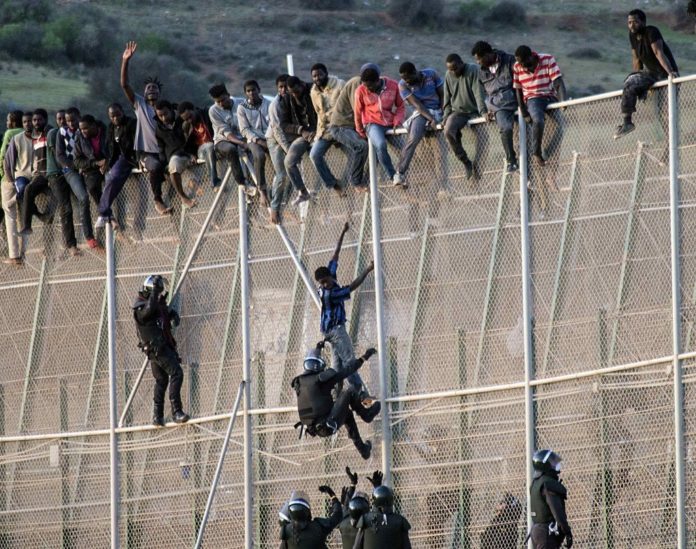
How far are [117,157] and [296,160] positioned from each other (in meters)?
3.00

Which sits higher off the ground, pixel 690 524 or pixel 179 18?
pixel 179 18

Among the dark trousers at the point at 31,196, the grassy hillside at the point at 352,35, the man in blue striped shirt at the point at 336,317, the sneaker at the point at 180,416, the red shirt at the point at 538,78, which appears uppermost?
the grassy hillside at the point at 352,35

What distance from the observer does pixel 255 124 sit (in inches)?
1072

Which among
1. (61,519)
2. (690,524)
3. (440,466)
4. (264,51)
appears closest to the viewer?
(690,524)

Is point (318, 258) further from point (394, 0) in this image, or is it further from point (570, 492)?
point (394, 0)

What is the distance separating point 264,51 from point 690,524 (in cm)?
6117

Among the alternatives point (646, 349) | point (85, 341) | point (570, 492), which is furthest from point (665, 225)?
point (85, 341)

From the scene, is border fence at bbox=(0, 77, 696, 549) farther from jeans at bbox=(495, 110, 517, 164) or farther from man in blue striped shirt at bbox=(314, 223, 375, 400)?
man in blue striped shirt at bbox=(314, 223, 375, 400)

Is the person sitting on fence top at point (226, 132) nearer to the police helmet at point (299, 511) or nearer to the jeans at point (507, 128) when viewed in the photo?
the jeans at point (507, 128)

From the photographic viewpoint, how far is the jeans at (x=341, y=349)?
26.0 metres

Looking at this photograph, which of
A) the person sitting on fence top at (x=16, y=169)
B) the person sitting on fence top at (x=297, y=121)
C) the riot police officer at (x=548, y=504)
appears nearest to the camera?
the riot police officer at (x=548, y=504)

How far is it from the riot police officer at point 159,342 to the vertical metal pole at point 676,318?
745 cm

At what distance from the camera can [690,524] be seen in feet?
76.8

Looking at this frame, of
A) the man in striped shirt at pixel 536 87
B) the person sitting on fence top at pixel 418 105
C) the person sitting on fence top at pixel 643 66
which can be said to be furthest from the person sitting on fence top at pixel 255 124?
the person sitting on fence top at pixel 643 66
